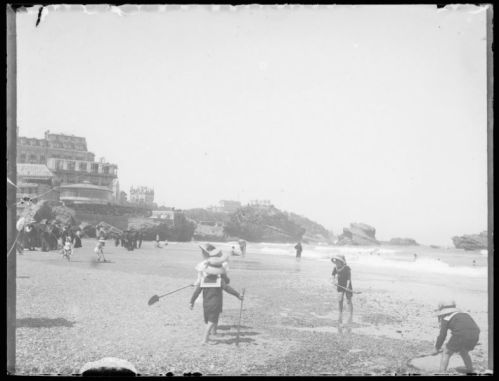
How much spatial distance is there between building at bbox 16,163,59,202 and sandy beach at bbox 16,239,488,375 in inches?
73.1

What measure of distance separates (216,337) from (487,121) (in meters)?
4.88

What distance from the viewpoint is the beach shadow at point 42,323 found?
6.19 m

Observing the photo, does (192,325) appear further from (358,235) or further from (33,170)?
(358,235)

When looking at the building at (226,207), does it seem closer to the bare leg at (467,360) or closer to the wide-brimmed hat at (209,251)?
the wide-brimmed hat at (209,251)

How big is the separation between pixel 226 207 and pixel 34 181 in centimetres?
417

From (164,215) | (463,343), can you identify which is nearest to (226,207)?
(164,215)

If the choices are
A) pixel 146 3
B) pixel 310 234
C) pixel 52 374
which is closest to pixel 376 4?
pixel 146 3

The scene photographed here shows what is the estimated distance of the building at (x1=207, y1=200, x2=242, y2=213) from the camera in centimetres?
884

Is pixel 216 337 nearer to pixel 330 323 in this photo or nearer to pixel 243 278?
pixel 330 323

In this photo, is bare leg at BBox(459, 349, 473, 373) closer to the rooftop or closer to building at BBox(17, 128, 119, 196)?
building at BBox(17, 128, 119, 196)

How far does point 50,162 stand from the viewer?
708 cm

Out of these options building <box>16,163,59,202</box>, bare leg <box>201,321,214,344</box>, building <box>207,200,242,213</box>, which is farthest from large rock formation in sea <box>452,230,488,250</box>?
building <box>16,163,59,202</box>

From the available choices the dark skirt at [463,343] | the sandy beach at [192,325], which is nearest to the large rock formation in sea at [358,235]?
the sandy beach at [192,325]

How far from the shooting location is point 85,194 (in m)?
8.66
